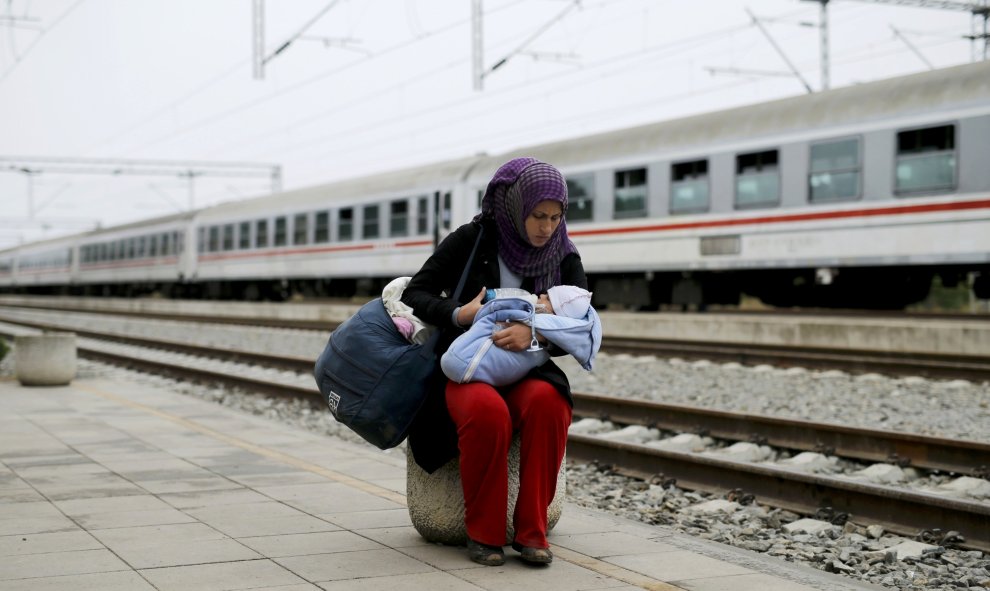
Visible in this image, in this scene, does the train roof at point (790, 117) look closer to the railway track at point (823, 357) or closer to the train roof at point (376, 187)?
the railway track at point (823, 357)

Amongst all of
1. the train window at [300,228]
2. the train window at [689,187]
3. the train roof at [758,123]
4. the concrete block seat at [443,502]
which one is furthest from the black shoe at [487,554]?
the train window at [300,228]

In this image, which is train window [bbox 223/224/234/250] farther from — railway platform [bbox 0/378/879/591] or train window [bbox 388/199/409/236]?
railway platform [bbox 0/378/879/591]

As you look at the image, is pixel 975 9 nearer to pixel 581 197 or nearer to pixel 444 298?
pixel 581 197

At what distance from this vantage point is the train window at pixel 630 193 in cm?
1775

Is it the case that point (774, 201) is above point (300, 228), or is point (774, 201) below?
below

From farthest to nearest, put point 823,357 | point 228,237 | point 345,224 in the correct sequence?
point 228,237 → point 345,224 → point 823,357

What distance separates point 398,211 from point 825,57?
966 centimetres

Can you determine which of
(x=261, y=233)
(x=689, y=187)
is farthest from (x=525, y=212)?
(x=261, y=233)

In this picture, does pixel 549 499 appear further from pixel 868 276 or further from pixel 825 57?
pixel 825 57

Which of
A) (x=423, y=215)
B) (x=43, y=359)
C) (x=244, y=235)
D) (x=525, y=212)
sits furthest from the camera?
(x=244, y=235)

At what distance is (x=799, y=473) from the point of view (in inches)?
235

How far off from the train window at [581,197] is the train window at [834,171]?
446 cm

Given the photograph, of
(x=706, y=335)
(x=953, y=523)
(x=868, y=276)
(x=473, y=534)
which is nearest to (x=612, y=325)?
(x=706, y=335)

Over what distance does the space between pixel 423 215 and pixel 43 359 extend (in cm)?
1245
